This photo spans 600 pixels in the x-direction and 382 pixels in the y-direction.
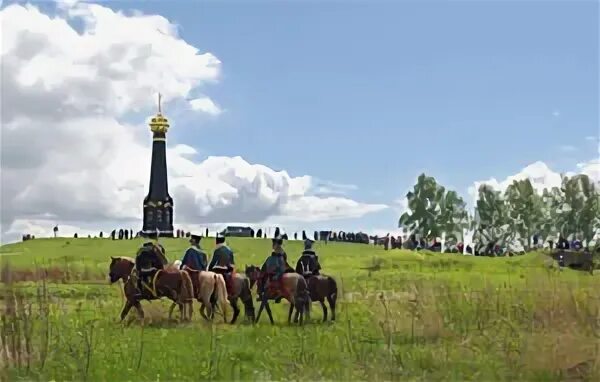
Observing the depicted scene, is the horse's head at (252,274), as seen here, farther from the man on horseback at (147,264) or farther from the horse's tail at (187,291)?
the man on horseback at (147,264)

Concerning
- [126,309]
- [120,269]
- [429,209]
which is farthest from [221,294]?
[429,209]

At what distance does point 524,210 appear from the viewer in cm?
7519

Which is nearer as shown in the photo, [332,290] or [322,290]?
[322,290]

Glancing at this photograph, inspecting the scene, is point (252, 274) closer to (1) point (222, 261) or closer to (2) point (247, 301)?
(2) point (247, 301)

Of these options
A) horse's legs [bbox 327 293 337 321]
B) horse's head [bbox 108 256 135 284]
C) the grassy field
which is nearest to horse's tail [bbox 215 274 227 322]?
the grassy field

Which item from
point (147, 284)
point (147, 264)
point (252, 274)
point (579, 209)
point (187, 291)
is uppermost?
→ point (579, 209)

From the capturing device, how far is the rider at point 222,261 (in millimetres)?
20016

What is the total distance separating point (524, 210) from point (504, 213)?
2253mm

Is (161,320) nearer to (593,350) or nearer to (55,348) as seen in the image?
(55,348)

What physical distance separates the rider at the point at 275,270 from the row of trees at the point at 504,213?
53837mm

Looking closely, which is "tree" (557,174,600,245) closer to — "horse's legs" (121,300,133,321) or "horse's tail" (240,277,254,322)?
"horse's tail" (240,277,254,322)

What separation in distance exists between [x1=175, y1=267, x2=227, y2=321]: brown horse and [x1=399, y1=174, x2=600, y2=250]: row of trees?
180ft

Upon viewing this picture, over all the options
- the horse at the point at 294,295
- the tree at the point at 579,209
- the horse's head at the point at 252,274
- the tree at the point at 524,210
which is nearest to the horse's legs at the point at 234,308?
the horse at the point at 294,295

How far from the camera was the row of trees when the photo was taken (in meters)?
71.6
